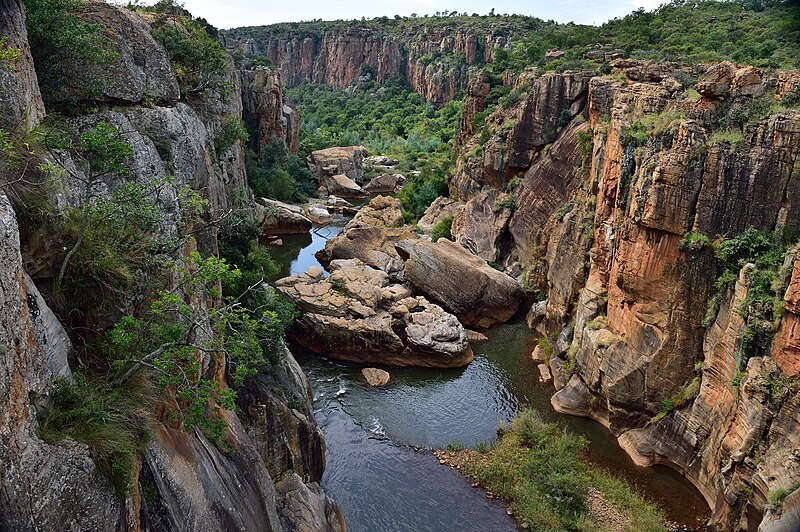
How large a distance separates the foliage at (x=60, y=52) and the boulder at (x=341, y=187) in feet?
158

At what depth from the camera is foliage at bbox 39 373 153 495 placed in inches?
266

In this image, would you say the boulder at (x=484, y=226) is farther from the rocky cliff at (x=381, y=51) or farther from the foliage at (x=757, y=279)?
the rocky cliff at (x=381, y=51)

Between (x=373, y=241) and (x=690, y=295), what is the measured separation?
821 inches

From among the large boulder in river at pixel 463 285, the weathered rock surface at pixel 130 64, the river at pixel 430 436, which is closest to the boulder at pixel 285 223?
the large boulder in river at pixel 463 285

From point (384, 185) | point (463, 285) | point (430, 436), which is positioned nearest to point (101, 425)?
point (430, 436)

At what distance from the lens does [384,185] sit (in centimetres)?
6391

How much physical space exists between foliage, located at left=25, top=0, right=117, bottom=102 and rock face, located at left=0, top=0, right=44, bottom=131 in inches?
48.8

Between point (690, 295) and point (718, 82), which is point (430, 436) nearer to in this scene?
point (690, 295)

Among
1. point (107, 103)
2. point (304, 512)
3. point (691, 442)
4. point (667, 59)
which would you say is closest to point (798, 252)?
point (691, 442)

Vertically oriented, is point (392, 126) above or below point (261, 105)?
below

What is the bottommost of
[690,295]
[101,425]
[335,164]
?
[335,164]

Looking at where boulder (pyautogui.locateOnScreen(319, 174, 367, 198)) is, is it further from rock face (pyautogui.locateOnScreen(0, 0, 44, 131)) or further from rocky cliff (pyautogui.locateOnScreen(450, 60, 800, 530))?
rock face (pyautogui.locateOnScreen(0, 0, 44, 131))

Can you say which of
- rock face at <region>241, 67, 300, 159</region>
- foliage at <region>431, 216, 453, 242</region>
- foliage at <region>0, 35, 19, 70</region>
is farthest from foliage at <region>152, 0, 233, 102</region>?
rock face at <region>241, 67, 300, 159</region>

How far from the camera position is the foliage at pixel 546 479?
54.8 ft
